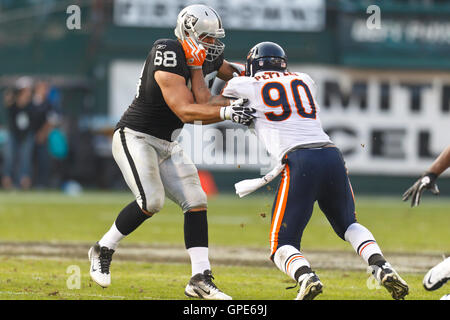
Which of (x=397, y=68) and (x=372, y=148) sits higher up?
(x=397, y=68)

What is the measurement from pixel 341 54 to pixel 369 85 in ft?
3.38

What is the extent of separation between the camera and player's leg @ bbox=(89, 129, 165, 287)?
6773 millimetres

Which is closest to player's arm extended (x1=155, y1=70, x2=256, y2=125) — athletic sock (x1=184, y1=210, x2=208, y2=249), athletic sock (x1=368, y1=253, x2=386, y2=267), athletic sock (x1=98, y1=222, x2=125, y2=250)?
athletic sock (x1=184, y1=210, x2=208, y2=249)

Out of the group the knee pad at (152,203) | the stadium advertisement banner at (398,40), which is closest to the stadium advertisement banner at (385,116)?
the stadium advertisement banner at (398,40)

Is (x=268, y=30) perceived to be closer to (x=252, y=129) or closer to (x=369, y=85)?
(x=369, y=85)

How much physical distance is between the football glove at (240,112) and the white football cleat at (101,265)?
1491 mm

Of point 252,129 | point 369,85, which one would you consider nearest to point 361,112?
point 369,85

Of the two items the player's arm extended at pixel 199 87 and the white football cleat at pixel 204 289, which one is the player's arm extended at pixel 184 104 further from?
the white football cleat at pixel 204 289

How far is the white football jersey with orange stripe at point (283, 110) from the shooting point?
20.4ft

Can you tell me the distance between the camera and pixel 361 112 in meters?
20.2

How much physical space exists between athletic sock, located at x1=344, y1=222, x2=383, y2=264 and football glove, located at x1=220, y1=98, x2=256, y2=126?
99 centimetres

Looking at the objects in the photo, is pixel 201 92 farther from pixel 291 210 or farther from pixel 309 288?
pixel 309 288

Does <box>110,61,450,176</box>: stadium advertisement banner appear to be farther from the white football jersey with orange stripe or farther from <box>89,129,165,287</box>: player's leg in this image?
the white football jersey with orange stripe

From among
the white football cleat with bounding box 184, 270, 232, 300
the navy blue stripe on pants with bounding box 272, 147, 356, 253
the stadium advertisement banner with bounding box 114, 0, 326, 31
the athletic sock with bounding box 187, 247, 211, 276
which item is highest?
the stadium advertisement banner with bounding box 114, 0, 326, 31
